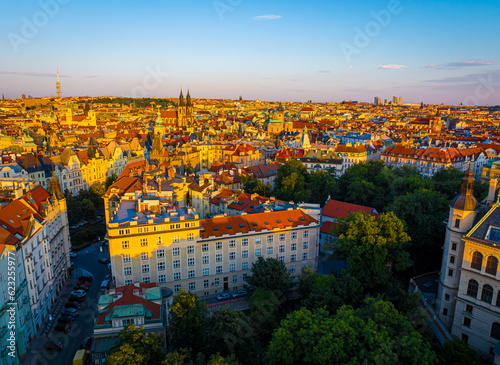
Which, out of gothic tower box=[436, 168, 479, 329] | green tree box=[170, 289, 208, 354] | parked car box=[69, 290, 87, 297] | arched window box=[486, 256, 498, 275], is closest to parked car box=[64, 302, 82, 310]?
parked car box=[69, 290, 87, 297]

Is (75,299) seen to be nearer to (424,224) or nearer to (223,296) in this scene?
(223,296)

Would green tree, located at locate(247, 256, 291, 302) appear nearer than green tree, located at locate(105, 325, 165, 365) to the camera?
No

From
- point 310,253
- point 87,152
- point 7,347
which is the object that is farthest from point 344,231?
point 87,152

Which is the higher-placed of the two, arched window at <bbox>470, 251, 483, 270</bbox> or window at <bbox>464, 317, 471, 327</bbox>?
arched window at <bbox>470, 251, 483, 270</bbox>

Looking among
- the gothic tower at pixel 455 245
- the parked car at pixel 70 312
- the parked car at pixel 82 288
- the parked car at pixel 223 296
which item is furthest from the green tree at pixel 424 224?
the parked car at pixel 82 288

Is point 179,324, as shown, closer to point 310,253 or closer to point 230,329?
point 230,329

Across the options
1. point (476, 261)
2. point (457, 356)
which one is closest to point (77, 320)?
point (457, 356)

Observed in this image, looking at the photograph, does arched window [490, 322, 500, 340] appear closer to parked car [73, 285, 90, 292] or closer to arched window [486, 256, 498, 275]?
arched window [486, 256, 498, 275]
